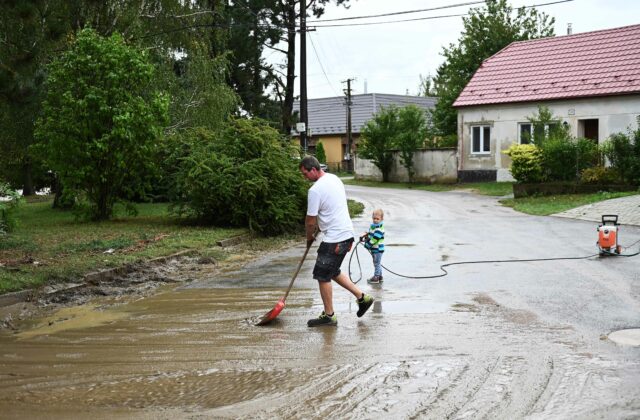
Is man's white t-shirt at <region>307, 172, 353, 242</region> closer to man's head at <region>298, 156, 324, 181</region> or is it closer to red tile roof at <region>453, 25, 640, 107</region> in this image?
man's head at <region>298, 156, 324, 181</region>

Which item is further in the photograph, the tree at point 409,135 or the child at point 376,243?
the tree at point 409,135

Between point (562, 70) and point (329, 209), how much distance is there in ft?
94.9

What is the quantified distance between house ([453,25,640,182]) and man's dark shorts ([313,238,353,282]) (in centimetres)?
2523

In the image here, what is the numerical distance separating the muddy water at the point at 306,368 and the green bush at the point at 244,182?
894cm

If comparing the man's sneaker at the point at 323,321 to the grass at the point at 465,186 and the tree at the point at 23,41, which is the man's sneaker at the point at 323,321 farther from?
the grass at the point at 465,186

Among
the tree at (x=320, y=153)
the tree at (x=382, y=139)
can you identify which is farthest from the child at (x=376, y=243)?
the tree at (x=320, y=153)

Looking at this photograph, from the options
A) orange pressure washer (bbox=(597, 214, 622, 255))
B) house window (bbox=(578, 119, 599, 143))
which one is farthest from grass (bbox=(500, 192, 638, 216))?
orange pressure washer (bbox=(597, 214, 622, 255))

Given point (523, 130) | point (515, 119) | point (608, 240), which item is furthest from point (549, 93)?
point (608, 240)

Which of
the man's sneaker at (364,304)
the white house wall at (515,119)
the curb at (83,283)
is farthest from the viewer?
the white house wall at (515,119)

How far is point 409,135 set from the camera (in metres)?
37.7

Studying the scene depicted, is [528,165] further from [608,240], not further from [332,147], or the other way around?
[332,147]

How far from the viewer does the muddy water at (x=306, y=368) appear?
5.45 m

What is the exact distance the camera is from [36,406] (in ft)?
18.3

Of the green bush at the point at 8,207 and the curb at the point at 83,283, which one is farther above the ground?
the green bush at the point at 8,207
